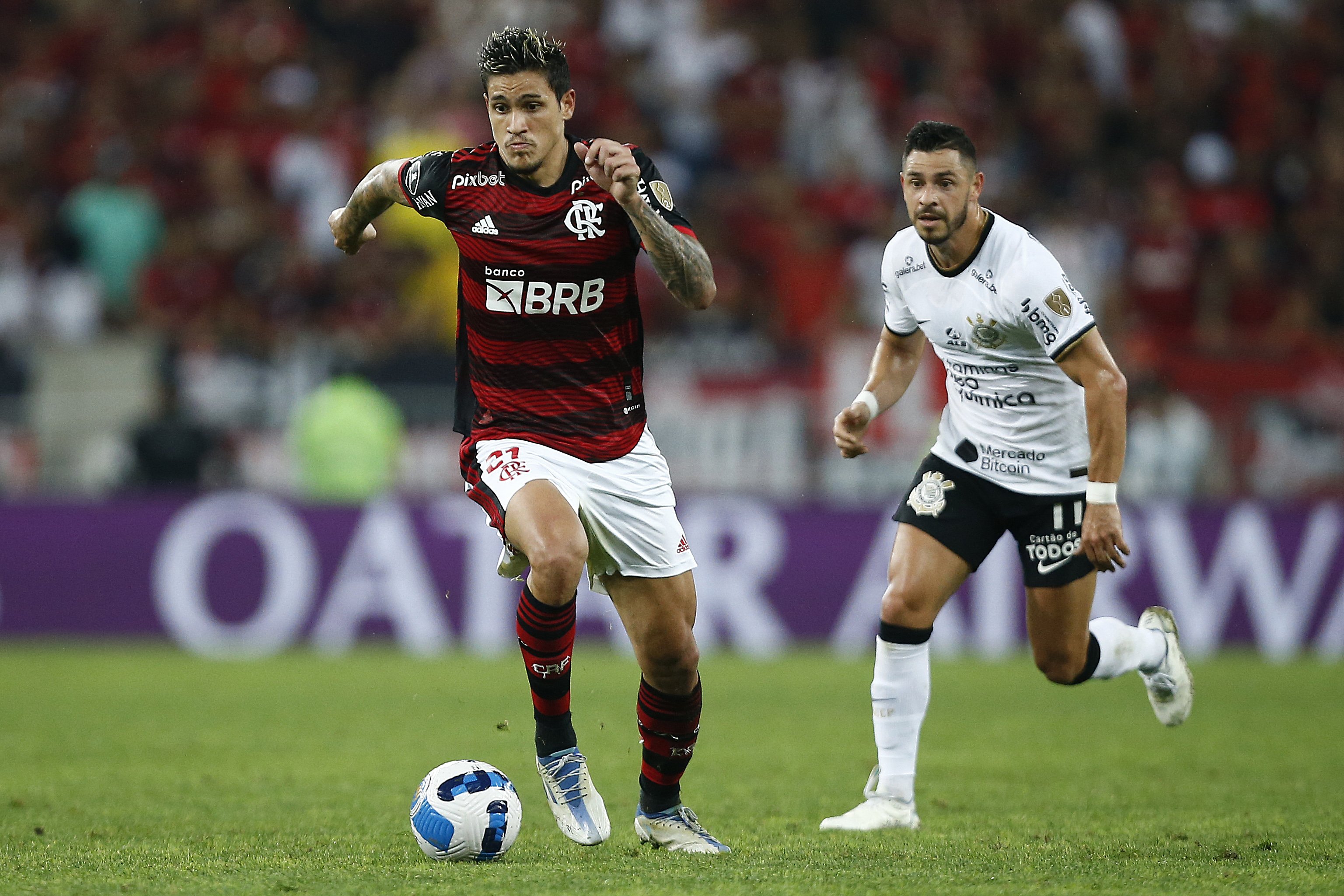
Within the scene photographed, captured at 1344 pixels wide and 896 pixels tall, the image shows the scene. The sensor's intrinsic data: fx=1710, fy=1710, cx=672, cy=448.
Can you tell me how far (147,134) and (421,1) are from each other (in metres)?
3.43

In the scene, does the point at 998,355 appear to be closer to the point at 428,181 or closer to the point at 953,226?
the point at 953,226

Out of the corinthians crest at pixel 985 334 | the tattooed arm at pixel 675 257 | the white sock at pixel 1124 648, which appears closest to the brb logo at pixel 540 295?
the tattooed arm at pixel 675 257

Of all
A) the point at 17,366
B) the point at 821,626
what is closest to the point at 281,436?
the point at 17,366

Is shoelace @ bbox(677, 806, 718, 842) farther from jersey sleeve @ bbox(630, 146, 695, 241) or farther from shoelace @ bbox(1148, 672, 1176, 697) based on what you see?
shoelace @ bbox(1148, 672, 1176, 697)

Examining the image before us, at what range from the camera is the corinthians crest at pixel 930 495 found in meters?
6.49

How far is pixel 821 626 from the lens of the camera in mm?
13461

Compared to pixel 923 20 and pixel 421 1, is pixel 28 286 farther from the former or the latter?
pixel 923 20

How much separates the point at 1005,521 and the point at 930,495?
31 centimetres

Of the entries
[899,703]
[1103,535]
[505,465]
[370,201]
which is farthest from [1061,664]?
[370,201]

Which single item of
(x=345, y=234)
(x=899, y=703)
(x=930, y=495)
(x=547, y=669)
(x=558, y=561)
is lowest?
(x=899, y=703)

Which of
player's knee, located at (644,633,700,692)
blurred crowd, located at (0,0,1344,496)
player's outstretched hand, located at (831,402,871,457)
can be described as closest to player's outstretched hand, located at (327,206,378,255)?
player's knee, located at (644,633,700,692)

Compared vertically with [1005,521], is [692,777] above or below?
below

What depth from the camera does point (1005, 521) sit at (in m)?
6.55

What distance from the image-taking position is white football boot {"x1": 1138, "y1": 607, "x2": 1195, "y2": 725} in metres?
7.12
